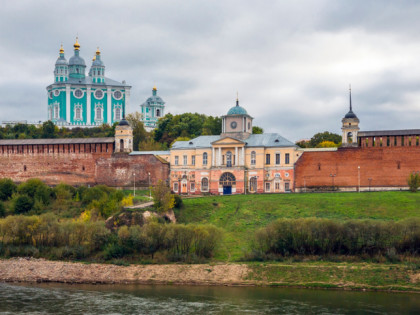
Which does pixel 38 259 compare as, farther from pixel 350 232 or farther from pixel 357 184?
pixel 357 184

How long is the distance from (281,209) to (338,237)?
10.3m

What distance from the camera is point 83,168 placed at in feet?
206

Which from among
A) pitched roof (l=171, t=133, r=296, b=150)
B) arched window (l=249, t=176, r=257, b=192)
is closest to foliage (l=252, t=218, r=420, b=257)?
arched window (l=249, t=176, r=257, b=192)

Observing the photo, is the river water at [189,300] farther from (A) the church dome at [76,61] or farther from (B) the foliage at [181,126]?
(A) the church dome at [76,61]

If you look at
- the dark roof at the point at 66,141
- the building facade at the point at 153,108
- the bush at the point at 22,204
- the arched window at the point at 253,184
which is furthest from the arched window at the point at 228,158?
the building facade at the point at 153,108

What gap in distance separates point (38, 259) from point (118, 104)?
223 feet

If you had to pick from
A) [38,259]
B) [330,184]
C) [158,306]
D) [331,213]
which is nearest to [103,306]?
[158,306]

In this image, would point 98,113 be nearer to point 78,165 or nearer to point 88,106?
point 88,106

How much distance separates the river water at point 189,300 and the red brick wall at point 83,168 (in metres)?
25.5

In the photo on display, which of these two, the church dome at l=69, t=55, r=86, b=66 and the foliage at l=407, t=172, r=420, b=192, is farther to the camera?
the church dome at l=69, t=55, r=86, b=66

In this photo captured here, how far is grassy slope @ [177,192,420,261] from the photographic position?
4434 cm

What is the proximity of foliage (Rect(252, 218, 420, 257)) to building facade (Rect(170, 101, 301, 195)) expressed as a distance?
60.1ft

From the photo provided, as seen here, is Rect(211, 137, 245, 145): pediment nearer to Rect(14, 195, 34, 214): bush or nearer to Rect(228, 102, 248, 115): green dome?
Rect(228, 102, 248, 115): green dome

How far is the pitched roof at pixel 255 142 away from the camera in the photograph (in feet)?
193
